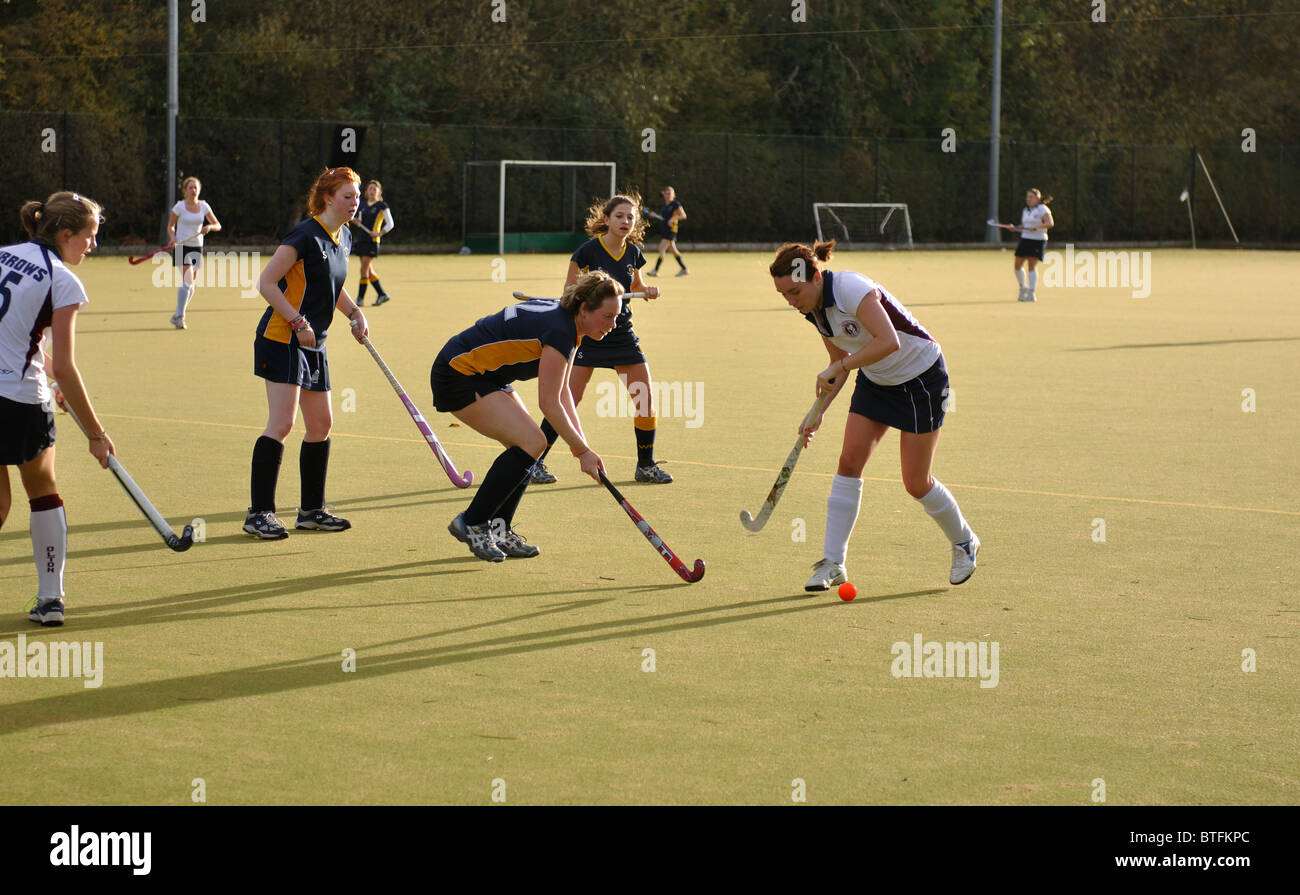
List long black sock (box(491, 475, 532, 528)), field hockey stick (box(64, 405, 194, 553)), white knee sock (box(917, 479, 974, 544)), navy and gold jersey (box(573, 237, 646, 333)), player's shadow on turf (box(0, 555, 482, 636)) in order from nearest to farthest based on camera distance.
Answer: player's shadow on turf (box(0, 555, 482, 636)), field hockey stick (box(64, 405, 194, 553)), white knee sock (box(917, 479, 974, 544)), long black sock (box(491, 475, 532, 528)), navy and gold jersey (box(573, 237, 646, 333))

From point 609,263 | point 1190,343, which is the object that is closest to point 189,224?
point 609,263

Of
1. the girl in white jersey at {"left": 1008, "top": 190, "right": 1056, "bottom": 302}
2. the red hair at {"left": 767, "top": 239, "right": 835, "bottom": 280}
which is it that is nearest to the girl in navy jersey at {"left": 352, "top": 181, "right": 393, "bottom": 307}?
the girl in white jersey at {"left": 1008, "top": 190, "right": 1056, "bottom": 302}

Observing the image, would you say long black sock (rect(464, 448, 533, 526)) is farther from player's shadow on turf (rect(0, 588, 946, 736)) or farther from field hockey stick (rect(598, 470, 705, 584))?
player's shadow on turf (rect(0, 588, 946, 736))

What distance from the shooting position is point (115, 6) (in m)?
38.2

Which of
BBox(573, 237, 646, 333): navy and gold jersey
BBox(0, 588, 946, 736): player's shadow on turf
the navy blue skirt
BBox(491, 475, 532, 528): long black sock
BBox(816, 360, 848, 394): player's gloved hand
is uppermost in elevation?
BBox(573, 237, 646, 333): navy and gold jersey

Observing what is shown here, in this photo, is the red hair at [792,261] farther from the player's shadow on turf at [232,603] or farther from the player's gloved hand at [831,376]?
the player's shadow on turf at [232,603]

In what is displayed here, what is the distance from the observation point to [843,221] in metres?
46.2

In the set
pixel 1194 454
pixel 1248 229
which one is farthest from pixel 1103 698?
pixel 1248 229

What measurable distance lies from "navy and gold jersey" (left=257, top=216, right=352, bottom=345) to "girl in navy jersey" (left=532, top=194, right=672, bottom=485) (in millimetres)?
1993

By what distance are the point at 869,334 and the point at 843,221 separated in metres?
40.1

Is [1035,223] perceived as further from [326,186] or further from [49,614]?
[49,614]

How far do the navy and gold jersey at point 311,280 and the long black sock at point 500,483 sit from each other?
50.7 inches

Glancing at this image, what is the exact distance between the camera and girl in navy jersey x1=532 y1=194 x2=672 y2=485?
9.91 metres

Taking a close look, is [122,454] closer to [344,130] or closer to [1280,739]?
[1280,739]
